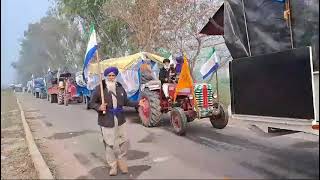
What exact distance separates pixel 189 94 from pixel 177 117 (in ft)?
2.17

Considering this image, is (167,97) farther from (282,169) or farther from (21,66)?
(21,66)

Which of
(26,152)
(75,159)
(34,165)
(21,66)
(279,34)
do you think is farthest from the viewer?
(21,66)

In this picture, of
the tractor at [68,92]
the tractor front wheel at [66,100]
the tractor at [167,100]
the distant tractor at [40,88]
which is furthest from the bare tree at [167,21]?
the distant tractor at [40,88]

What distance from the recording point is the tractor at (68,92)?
26.9 meters

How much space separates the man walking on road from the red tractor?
379 cm

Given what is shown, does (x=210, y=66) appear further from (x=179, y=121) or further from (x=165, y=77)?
(x=179, y=121)

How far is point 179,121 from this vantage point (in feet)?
36.9

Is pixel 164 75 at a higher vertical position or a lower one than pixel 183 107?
higher

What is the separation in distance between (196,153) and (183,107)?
2.93 meters

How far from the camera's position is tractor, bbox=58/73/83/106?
26.9 meters

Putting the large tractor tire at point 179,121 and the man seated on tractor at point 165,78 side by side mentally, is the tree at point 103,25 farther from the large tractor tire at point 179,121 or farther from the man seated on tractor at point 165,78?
the large tractor tire at point 179,121

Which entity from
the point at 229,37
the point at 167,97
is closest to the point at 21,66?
the point at 167,97

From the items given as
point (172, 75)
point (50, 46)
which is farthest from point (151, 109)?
point (50, 46)

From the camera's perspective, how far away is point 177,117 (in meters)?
11.4
